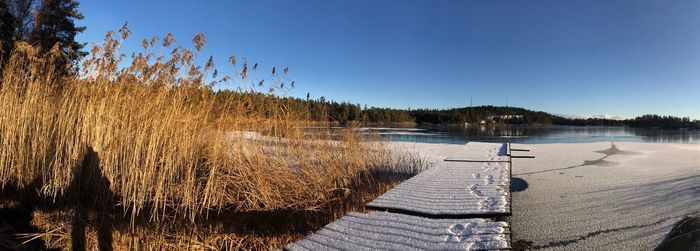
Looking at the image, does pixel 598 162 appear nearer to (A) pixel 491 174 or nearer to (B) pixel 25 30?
(A) pixel 491 174

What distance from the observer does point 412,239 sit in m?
2.24

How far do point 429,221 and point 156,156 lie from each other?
2.31 meters

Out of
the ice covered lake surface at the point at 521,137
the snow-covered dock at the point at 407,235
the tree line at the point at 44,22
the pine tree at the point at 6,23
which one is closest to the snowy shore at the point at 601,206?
the snow-covered dock at the point at 407,235

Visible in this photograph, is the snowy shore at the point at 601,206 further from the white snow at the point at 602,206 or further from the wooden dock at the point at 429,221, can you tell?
the wooden dock at the point at 429,221

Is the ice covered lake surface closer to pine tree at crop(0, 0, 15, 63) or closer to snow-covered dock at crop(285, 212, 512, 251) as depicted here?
snow-covered dock at crop(285, 212, 512, 251)

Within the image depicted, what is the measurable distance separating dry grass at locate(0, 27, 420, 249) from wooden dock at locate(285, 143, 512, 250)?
2.67ft

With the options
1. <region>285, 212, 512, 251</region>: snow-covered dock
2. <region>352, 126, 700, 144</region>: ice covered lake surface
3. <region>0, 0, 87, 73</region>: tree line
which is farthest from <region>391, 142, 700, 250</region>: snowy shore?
<region>0, 0, 87, 73</region>: tree line

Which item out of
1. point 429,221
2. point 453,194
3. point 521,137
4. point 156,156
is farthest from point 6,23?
point 521,137

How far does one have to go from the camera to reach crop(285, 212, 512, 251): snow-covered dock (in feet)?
7.01

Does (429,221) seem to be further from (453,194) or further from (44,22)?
(44,22)

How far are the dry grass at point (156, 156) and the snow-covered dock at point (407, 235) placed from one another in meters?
0.95

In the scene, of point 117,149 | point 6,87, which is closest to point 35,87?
point 6,87

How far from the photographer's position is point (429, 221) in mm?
2641

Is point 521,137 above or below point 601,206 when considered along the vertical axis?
above
